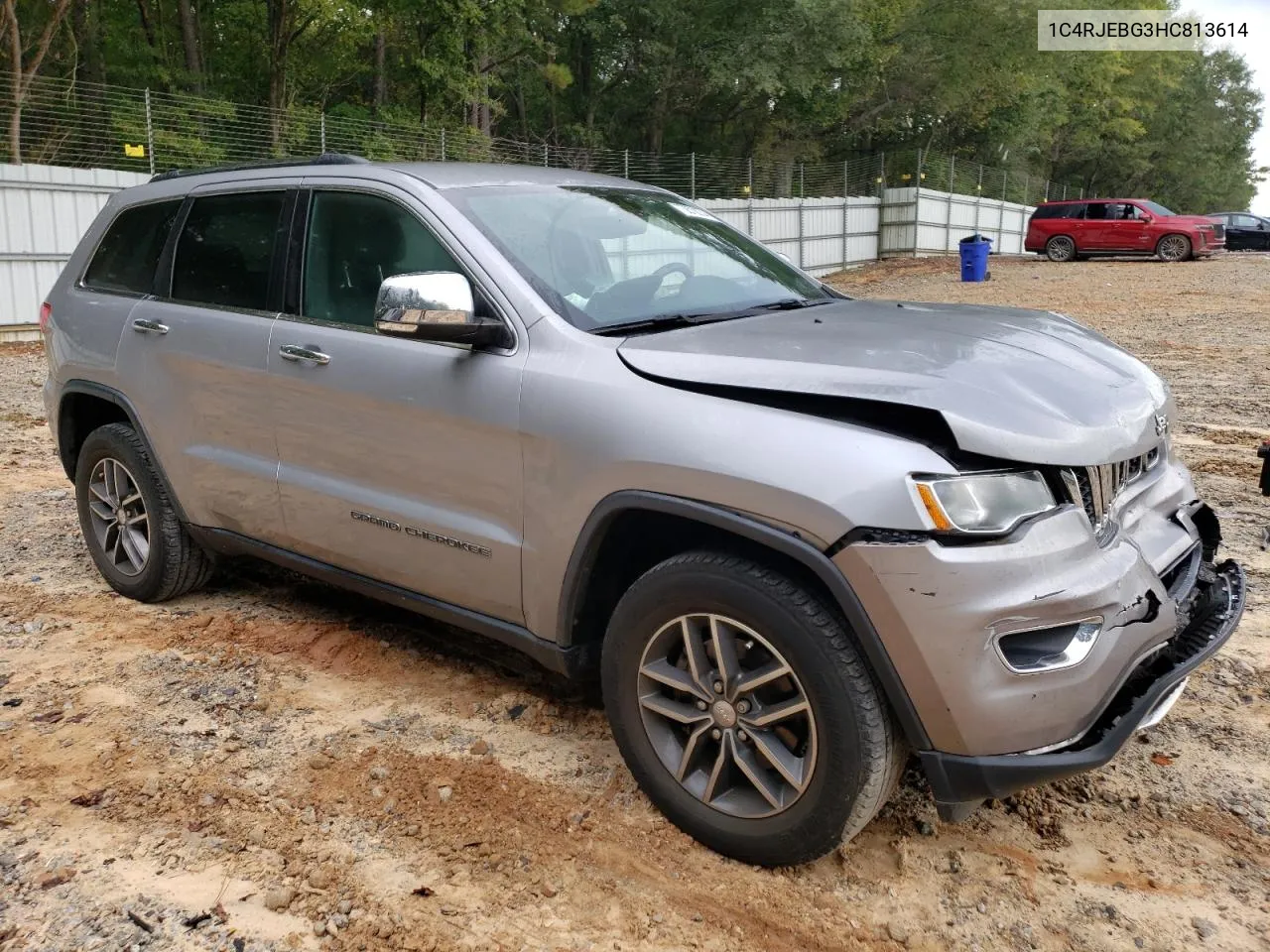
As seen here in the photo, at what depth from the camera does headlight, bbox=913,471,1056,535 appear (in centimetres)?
246

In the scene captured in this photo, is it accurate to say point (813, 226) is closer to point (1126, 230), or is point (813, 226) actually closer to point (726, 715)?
point (1126, 230)

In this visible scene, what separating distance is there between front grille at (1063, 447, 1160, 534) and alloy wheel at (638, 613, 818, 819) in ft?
2.68

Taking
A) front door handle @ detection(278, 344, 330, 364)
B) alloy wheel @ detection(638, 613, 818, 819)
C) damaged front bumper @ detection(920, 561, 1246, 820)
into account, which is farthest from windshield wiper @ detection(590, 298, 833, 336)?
damaged front bumper @ detection(920, 561, 1246, 820)

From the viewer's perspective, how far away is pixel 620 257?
147 inches

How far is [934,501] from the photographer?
2.46 metres

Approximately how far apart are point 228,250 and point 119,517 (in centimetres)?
140

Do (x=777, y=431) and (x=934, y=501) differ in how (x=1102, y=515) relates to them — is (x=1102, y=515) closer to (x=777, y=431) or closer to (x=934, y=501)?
(x=934, y=501)

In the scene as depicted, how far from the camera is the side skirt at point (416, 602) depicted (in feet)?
10.7

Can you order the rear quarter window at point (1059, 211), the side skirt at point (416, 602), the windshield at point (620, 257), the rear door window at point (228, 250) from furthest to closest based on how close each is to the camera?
the rear quarter window at point (1059, 211)
the rear door window at point (228, 250)
the windshield at point (620, 257)
the side skirt at point (416, 602)

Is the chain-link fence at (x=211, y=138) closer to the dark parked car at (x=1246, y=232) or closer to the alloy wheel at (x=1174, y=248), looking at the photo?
the alloy wheel at (x=1174, y=248)

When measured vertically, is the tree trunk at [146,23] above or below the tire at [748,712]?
above

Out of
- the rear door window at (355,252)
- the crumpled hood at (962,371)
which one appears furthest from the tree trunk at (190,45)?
the crumpled hood at (962,371)

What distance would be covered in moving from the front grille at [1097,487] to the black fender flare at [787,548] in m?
0.62

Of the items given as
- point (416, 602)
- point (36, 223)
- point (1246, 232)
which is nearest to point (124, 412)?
point (416, 602)
